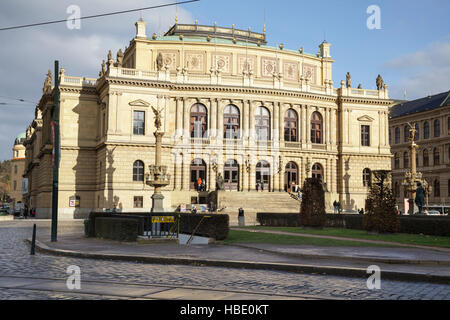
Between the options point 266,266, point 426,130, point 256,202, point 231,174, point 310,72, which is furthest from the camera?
point 426,130

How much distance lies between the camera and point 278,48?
66500mm

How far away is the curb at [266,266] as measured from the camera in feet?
38.8

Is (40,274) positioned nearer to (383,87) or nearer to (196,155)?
(196,155)

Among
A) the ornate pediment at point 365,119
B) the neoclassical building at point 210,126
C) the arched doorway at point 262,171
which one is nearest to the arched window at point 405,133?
the neoclassical building at point 210,126

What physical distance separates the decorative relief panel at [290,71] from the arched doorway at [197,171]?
1786 cm

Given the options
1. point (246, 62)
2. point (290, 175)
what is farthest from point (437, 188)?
point (246, 62)

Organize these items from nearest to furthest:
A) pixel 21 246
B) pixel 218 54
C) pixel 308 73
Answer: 1. pixel 21 246
2. pixel 218 54
3. pixel 308 73

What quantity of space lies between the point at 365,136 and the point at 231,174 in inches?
775

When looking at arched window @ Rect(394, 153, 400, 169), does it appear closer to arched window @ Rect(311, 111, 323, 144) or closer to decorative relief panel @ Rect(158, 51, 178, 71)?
arched window @ Rect(311, 111, 323, 144)

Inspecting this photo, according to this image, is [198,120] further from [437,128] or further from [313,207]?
[437,128]

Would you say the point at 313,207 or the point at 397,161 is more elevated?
the point at 397,161

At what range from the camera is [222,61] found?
63.0m

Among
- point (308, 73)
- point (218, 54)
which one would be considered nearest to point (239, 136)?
point (218, 54)
